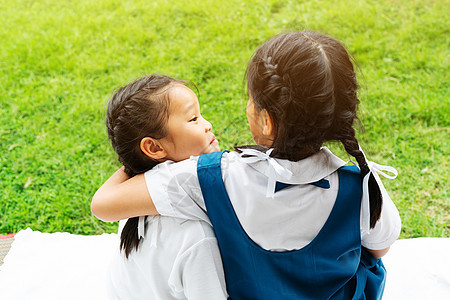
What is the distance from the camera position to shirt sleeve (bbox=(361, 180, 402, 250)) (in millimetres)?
1546

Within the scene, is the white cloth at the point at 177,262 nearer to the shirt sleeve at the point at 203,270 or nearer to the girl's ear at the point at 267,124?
the shirt sleeve at the point at 203,270

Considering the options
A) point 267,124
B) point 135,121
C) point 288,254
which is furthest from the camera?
point 135,121

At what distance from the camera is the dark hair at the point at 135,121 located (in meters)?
1.65

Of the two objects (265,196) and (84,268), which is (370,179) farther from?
(84,268)

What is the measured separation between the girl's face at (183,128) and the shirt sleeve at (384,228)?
64 centimetres

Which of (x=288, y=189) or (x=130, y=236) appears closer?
(x=288, y=189)

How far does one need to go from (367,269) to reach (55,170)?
7.57 ft

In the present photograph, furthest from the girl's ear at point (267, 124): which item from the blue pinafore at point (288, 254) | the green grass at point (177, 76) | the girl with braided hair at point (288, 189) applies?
the green grass at point (177, 76)

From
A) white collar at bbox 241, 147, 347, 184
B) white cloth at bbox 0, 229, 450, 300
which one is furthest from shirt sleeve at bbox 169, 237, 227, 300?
white cloth at bbox 0, 229, 450, 300

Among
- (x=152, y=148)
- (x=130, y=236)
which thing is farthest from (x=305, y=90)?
(x=130, y=236)

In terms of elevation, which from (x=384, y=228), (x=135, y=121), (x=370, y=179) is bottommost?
(x=384, y=228)

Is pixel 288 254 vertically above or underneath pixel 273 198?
underneath

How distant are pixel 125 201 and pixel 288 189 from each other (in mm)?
532

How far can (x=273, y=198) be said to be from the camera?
56.1 inches
